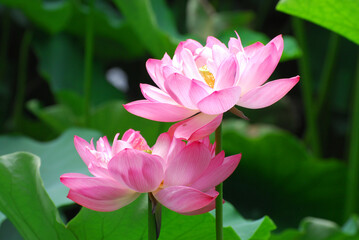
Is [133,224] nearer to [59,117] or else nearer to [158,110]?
[158,110]

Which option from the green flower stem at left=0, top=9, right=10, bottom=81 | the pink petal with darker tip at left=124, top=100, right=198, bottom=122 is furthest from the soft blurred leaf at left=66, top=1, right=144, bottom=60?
the pink petal with darker tip at left=124, top=100, right=198, bottom=122

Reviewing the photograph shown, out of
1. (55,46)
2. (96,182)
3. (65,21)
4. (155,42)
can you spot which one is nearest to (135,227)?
(96,182)

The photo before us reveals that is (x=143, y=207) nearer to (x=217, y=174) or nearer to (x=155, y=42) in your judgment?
(x=217, y=174)

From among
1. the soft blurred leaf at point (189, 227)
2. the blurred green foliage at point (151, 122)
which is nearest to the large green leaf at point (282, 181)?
the blurred green foliage at point (151, 122)

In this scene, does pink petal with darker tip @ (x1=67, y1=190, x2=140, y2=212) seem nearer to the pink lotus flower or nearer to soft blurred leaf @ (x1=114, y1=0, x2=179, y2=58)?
the pink lotus flower

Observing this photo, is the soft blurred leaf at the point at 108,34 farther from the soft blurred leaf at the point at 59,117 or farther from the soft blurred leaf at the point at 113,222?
the soft blurred leaf at the point at 113,222

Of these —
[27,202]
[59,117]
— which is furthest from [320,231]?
[59,117]
